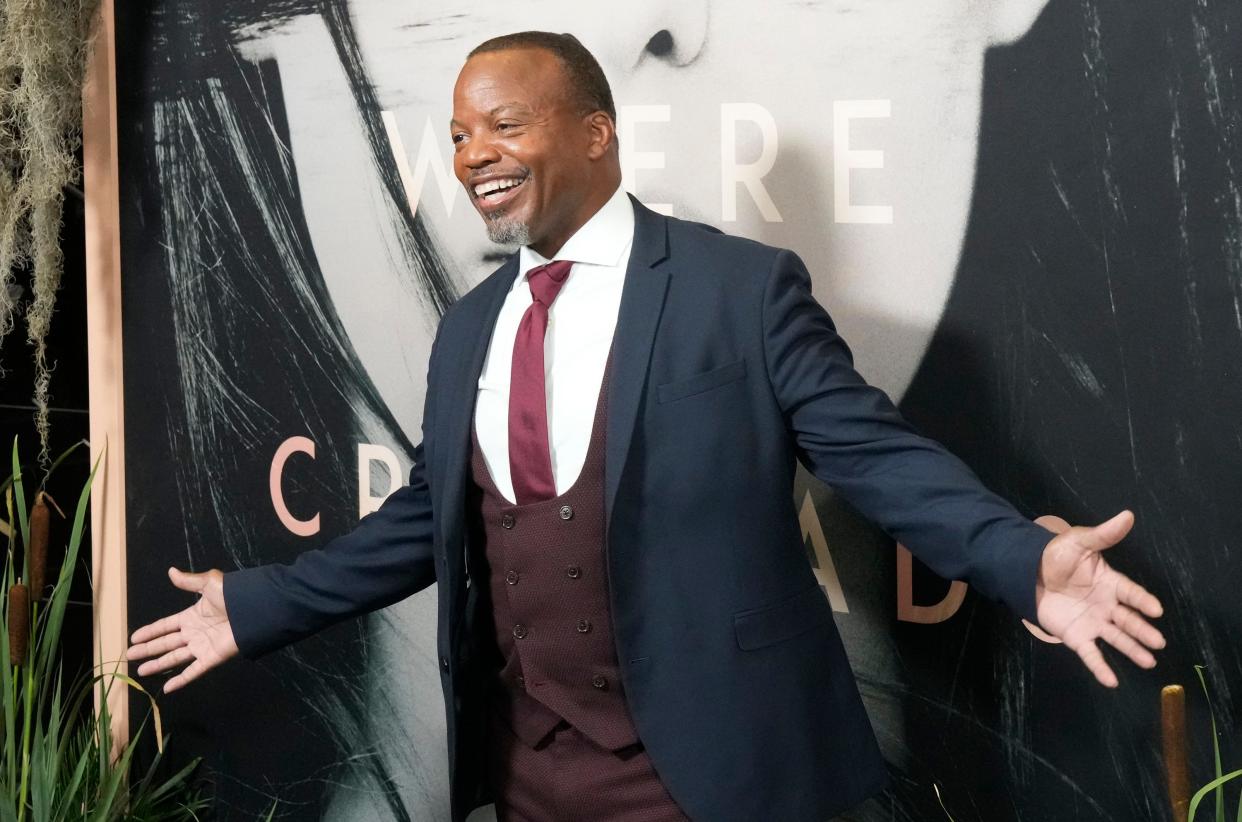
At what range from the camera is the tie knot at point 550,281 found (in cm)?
170

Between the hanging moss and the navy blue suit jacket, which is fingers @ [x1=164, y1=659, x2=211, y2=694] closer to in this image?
the navy blue suit jacket

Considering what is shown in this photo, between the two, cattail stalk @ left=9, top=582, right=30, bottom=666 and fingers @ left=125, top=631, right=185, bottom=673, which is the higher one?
fingers @ left=125, top=631, right=185, bottom=673

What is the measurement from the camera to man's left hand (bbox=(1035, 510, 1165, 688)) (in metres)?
1.33

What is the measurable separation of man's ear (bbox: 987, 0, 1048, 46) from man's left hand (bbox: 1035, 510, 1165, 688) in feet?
2.77

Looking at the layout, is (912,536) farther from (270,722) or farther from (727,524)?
(270,722)

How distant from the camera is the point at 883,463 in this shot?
1.51 m

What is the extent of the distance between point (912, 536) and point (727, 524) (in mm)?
213

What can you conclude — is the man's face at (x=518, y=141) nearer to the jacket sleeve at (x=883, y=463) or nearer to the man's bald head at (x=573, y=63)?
the man's bald head at (x=573, y=63)

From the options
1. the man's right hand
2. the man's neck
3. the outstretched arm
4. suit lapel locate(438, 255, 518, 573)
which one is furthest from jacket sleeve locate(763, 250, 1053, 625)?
the man's right hand

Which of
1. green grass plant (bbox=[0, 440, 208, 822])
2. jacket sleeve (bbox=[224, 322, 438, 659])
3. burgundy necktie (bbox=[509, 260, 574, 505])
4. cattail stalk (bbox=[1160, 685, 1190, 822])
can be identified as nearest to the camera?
cattail stalk (bbox=[1160, 685, 1190, 822])

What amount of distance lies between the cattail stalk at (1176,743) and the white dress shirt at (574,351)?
27.9 inches

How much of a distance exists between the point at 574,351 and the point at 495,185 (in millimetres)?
221

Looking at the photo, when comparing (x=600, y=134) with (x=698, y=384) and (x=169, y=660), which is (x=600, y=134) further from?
(x=169, y=660)

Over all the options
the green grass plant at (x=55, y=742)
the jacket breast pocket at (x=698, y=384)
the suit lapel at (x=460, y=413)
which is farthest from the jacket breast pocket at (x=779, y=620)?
the green grass plant at (x=55, y=742)
